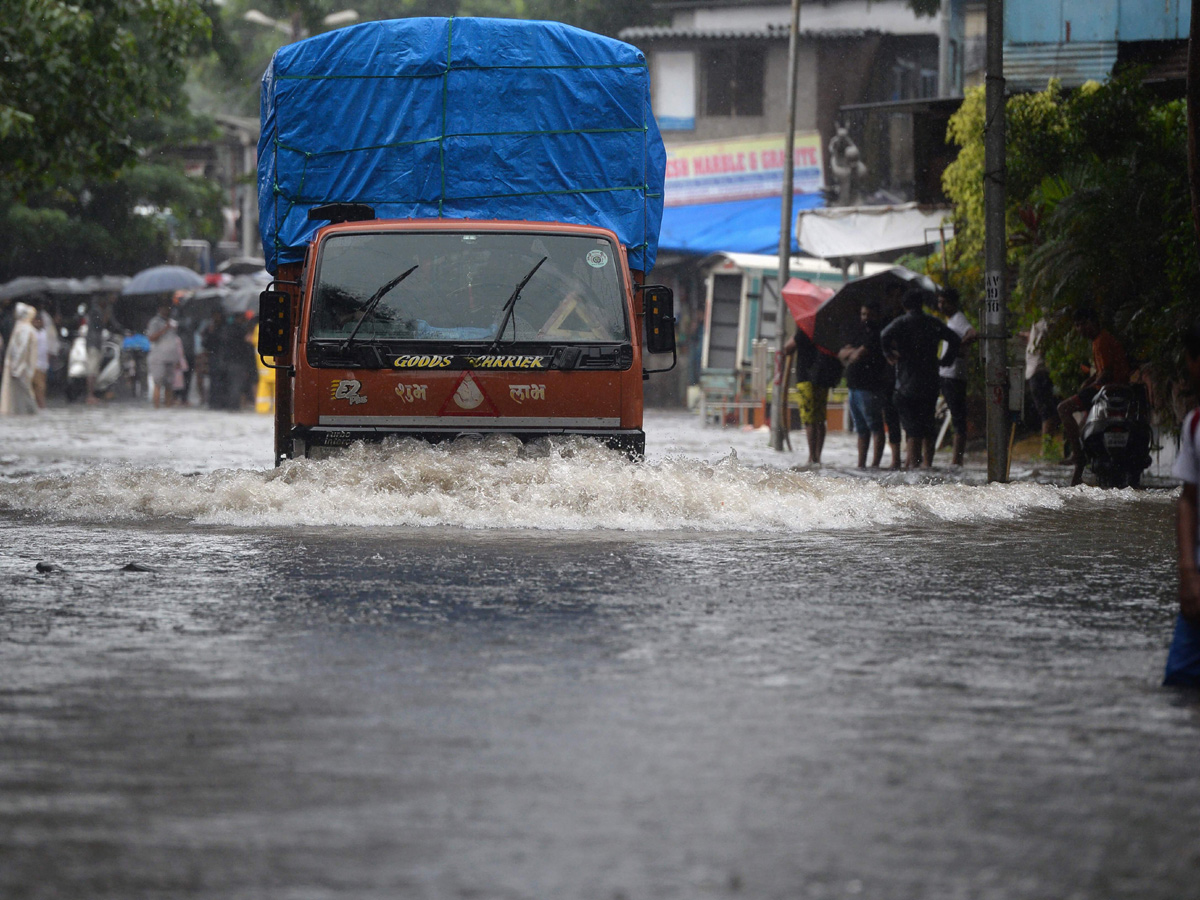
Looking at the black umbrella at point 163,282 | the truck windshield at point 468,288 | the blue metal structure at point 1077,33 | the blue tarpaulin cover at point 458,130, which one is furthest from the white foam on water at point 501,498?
the black umbrella at point 163,282

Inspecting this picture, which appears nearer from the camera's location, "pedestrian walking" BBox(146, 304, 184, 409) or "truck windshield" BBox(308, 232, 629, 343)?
"truck windshield" BBox(308, 232, 629, 343)

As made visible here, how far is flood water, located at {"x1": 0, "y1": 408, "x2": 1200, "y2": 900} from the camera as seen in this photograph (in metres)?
4.01

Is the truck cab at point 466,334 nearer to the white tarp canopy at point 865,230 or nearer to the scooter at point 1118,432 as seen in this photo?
the scooter at point 1118,432

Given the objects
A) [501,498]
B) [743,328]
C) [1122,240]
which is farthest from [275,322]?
[743,328]

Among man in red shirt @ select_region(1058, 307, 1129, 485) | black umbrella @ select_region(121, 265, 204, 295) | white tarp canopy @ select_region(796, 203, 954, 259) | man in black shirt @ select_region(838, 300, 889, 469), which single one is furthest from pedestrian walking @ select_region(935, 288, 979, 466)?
black umbrella @ select_region(121, 265, 204, 295)

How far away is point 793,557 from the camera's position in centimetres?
972

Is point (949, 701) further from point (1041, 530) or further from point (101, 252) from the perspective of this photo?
point (101, 252)

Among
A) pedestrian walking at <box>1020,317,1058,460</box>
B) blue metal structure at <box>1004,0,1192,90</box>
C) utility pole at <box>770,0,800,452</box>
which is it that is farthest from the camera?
utility pole at <box>770,0,800,452</box>

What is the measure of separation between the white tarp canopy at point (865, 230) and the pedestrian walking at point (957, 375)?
6.49m

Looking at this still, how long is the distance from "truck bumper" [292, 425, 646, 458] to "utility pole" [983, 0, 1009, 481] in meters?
4.37

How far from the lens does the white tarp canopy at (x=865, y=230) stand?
2528 centimetres

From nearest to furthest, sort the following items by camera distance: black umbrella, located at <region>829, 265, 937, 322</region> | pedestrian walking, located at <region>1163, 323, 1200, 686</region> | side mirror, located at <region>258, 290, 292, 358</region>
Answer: pedestrian walking, located at <region>1163, 323, 1200, 686</region>
side mirror, located at <region>258, 290, 292, 358</region>
black umbrella, located at <region>829, 265, 937, 322</region>

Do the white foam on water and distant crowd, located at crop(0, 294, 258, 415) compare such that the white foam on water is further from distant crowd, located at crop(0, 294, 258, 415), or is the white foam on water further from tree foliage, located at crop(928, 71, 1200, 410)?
distant crowd, located at crop(0, 294, 258, 415)

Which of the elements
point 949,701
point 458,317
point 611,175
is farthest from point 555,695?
point 611,175
